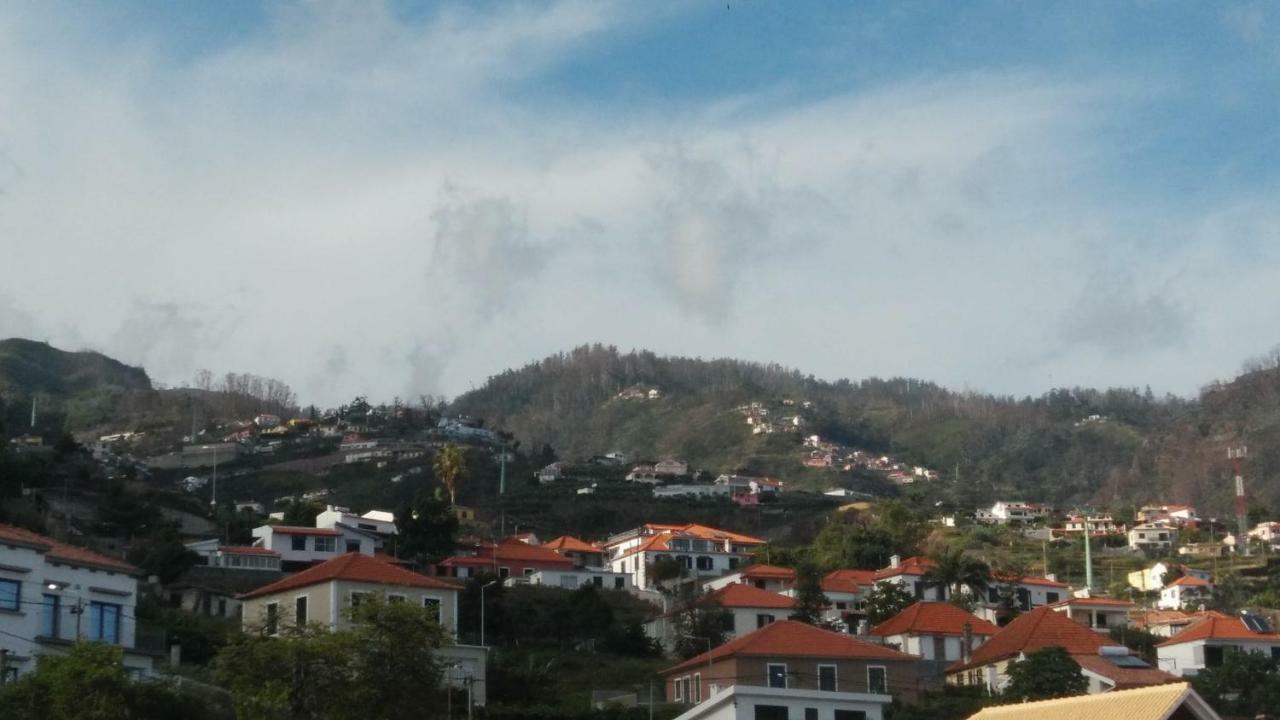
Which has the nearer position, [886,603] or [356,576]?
[356,576]

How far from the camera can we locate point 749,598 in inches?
3083

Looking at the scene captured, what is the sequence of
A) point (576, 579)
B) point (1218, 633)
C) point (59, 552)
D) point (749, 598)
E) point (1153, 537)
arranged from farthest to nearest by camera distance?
1. point (1153, 537)
2. point (576, 579)
3. point (749, 598)
4. point (1218, 633)
5. point (59, 552)

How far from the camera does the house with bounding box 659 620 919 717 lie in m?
60.2

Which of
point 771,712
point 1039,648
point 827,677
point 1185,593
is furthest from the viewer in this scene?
point 1185,593

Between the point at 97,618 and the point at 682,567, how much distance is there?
176 feet

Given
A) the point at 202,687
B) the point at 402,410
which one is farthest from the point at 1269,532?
the point at 202,687

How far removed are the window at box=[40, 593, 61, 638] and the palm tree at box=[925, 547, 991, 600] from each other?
47.0 metres

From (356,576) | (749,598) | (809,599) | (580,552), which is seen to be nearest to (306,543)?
(580,552)

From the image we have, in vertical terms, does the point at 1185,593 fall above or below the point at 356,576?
above

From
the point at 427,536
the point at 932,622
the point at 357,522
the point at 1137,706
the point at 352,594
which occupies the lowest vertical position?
the point at 1137,706

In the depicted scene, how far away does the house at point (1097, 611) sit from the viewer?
8588 centimetres

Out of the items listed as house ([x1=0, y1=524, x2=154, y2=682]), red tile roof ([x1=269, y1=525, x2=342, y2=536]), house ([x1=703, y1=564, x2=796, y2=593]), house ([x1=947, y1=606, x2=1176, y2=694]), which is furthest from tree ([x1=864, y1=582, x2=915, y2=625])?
house ([x1=0, y1=524, x2=154, y2=682])

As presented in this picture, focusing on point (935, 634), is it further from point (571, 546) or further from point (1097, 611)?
point (571, 546)

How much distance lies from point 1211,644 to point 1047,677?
21.8 metres
